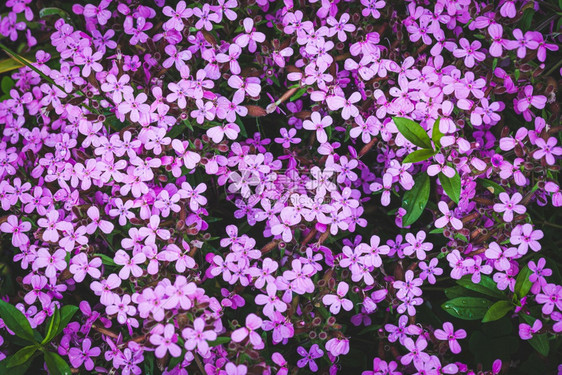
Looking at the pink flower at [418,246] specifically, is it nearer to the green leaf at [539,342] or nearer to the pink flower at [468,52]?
the green leaf at [539,342]

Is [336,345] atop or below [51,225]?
below

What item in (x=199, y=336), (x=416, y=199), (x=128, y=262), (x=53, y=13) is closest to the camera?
(x=199, y=336)

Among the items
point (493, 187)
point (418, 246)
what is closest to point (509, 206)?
point (493, 187)

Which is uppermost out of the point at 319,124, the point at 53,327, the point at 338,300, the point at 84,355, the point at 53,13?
the point at 53,13

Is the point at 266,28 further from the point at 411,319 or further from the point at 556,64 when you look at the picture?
the point at 411,319

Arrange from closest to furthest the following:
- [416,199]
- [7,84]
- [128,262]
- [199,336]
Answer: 1. [199,336]
2. [128,262]
3. [416,199]
4. [7,84]

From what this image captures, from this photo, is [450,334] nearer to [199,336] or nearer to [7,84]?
[199,336]

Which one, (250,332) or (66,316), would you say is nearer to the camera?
(250,332)

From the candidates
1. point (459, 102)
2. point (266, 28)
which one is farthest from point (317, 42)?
point (459, 102)
